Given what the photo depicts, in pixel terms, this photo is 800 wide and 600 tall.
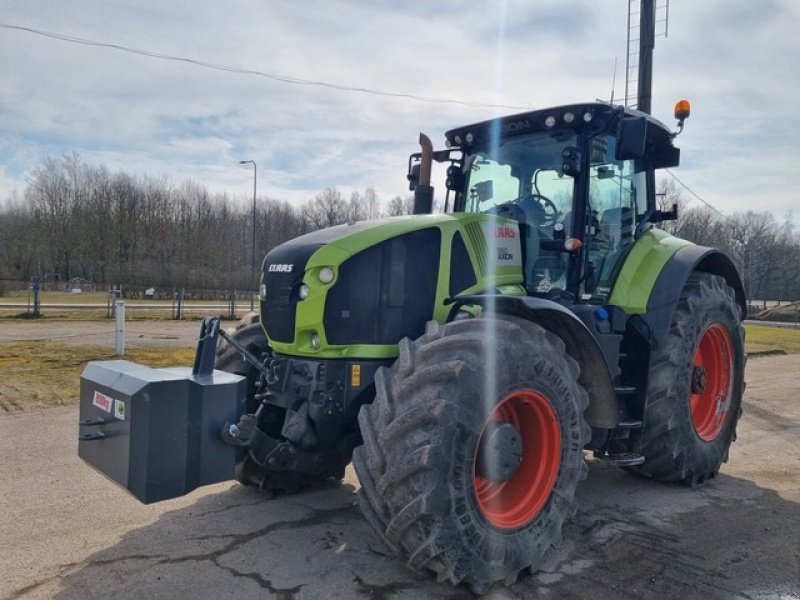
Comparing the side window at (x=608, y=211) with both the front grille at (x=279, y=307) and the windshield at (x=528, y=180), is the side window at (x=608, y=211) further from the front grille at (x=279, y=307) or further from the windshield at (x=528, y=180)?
the front grille at (x=279, y=307)

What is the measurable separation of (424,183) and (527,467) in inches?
97.9

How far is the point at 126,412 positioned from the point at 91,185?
203ft

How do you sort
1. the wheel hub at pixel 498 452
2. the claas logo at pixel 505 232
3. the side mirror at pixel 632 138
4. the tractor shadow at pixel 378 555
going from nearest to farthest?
the tractor shadow at pixel 378 555
the wheel hub at pixel 498 452
the claas logo at pixel 505 232
the side mirror at pixel 632 138

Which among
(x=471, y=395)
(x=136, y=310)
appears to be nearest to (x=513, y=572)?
(x=471, y=395)

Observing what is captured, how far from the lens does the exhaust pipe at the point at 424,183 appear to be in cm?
511

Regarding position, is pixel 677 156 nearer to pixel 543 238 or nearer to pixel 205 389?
pixel 543 238

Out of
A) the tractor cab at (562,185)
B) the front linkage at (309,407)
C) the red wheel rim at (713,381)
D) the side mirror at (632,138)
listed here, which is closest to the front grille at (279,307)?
the front linkage at (309,407)

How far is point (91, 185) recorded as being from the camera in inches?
2285

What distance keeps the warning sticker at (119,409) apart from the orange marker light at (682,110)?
510 centimetres

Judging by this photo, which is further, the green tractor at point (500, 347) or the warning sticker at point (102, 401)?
the warning sticker at point (102, 401)

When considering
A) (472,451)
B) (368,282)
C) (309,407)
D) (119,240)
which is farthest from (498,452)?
(119,240)

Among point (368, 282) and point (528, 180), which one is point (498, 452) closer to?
point (368, 282)

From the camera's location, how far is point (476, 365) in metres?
3.30

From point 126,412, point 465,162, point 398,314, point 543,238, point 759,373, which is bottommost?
point 759,373
